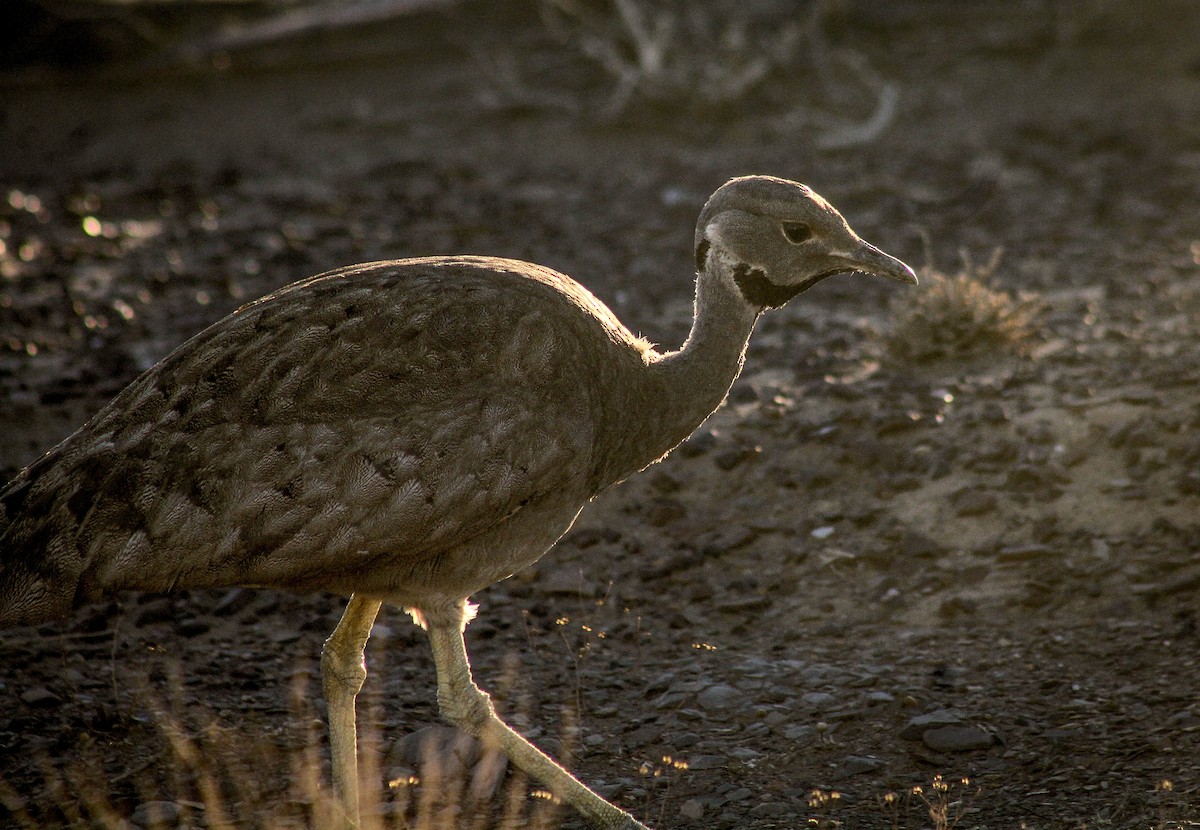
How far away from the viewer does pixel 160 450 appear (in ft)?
12.8

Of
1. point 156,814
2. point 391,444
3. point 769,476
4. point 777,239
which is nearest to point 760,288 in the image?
point 777,239

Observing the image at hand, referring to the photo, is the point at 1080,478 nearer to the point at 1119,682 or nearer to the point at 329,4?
the point at 1119,682

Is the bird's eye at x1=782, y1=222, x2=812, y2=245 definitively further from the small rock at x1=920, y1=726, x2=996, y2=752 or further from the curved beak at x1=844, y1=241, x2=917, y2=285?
the small rock at x1=920, y1=726, x2=996, y2=752

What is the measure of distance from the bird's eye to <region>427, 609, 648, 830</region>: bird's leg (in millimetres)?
1671

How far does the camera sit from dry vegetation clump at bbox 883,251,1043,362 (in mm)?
6902

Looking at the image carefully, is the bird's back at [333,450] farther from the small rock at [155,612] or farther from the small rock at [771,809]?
the small rock at [155,612]

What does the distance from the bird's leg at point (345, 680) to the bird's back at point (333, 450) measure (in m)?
0.37

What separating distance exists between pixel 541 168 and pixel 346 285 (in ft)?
23.2

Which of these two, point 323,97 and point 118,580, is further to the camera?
point 323,97

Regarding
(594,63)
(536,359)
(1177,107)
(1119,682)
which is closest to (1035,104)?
(1177,107)

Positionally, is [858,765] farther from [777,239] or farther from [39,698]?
[39,698]

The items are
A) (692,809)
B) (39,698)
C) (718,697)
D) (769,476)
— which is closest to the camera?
(692,809)

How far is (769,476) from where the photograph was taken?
6.18 meters

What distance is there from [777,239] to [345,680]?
6.64ft
